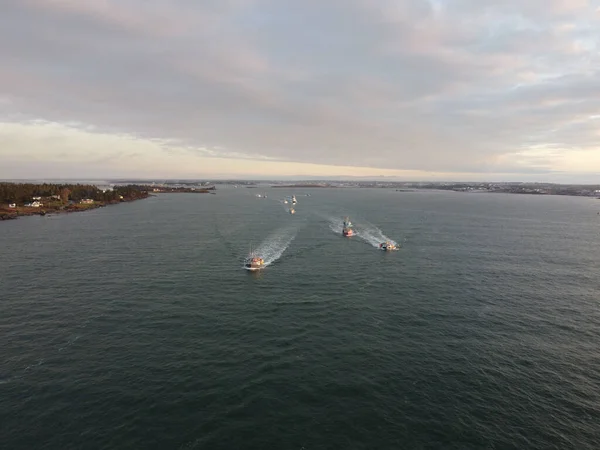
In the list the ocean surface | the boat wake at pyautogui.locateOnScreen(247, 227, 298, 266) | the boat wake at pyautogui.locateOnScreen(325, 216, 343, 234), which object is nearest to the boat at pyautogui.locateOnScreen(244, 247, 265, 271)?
the ocean surface

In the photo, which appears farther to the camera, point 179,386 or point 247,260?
point 247,260

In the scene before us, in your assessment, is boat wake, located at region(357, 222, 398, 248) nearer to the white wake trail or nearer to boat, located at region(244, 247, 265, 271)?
the white wake trail

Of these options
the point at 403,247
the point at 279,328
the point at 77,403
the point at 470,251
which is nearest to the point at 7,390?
the point at 77,403

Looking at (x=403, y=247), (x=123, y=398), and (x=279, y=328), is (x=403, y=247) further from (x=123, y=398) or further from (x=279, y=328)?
(x=123, y=398)

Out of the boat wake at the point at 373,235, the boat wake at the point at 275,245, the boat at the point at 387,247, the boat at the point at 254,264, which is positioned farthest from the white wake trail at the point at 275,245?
the boat at the point at 387,247

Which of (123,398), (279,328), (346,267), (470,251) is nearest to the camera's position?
(123,398)

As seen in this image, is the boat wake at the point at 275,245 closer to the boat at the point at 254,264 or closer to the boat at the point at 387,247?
the boat at the point at 254,264

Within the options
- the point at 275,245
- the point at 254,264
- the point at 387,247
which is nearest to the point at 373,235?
the point at 387,247

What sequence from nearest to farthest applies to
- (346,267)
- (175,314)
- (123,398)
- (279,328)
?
(123,398)
(279,328)
(175,314)
(346,267)
